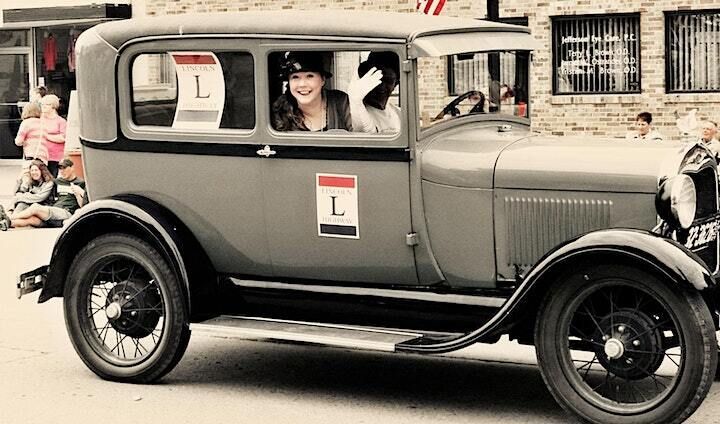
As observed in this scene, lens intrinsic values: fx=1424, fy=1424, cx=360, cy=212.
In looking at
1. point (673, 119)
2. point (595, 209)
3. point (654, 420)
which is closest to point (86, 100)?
point (595, 209)

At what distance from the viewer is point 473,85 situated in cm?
791

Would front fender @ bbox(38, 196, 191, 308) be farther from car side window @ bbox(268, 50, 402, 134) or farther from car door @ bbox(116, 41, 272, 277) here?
car side window @ bbox(268, 50, 402, 134)

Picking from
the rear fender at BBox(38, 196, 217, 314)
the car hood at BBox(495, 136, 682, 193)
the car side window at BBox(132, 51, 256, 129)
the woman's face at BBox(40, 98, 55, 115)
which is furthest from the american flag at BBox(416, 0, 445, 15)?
the woman's face at BBox(40, 98, 55, 115)

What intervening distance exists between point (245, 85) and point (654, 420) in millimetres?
2764

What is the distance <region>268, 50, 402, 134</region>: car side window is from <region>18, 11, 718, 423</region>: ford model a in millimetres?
17

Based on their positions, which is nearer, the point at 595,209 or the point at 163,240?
the point at 595,209

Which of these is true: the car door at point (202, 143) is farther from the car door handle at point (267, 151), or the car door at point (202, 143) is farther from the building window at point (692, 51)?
the building window at point (692, 51)

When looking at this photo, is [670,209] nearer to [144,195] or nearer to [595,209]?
[595,209]

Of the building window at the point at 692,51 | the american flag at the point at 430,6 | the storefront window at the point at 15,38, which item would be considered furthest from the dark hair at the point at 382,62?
the storefront window at the point at 15,38

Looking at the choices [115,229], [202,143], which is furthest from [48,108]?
[202,143]

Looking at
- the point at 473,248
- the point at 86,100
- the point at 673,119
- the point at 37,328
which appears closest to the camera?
the point at 473,248

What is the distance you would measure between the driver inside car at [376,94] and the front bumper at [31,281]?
6.87 ft

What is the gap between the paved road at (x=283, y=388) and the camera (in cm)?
707

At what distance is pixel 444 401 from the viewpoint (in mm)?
7363
